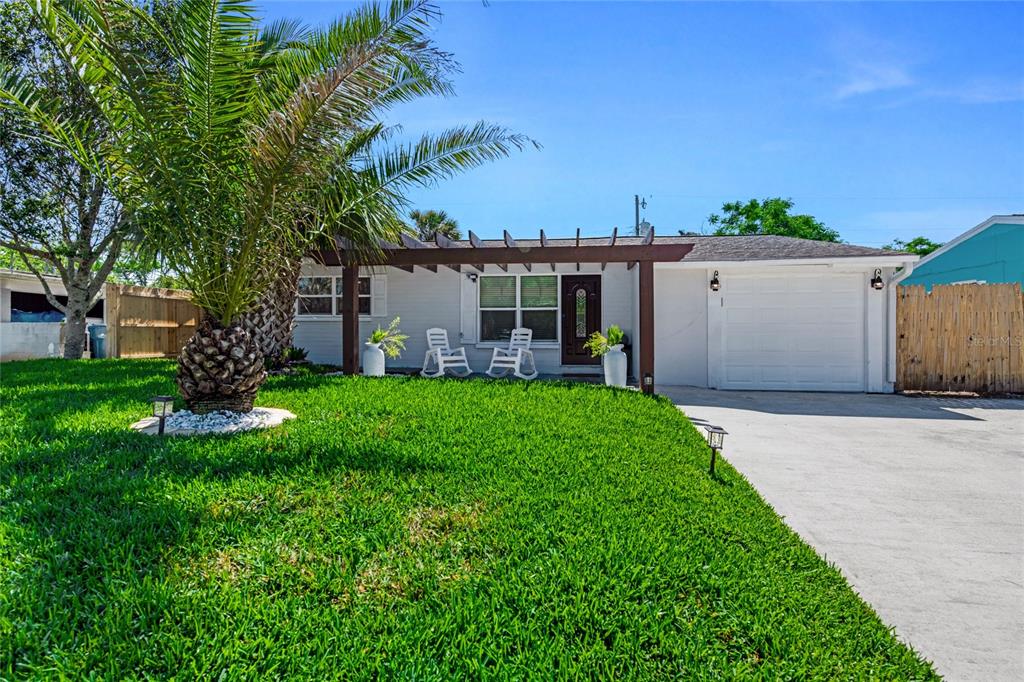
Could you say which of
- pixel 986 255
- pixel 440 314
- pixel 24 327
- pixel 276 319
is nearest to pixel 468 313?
pixel 440 314

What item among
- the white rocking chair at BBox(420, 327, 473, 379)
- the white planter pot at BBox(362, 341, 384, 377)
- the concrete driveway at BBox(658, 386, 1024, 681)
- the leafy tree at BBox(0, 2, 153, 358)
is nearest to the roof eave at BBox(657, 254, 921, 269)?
the concrete driveway at BBox(658, 386, 1024, 681)

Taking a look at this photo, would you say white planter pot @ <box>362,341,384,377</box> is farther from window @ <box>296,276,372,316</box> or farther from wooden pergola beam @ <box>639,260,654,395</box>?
wooden pergola beam @ <box>639,260,654,395</box>

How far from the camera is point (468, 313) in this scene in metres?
11.4

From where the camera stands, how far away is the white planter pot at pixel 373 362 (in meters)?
8.59

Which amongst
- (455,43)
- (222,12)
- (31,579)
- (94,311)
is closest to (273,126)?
(222,12)

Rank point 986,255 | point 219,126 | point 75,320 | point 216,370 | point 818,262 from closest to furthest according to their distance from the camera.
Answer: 1. point 219,126
2. point 216,370
3. point 818,262
4. point 75,320
5. point 986,255

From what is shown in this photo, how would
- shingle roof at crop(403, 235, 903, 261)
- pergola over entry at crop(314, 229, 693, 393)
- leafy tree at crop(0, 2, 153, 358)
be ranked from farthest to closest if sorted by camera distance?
leafy tree at crop(0, 2, 153, 358)
shingle roof at crop(403, 235, 903, 261)
pergola over entry at crop(314, 229, 693, 393)

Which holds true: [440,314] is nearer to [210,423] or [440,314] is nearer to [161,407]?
[210,423]

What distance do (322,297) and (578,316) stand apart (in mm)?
6177

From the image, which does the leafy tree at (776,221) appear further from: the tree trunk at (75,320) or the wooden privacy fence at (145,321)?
the tree trunk at (75,320)

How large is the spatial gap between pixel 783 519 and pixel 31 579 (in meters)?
4.07

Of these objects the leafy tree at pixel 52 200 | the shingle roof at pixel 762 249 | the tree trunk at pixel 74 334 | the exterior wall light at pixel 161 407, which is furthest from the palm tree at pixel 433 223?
the exterior wall light at pixel 161 407

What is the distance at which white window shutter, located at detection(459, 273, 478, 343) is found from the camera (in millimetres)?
11391

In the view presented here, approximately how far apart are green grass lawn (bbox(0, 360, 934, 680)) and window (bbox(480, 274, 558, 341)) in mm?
7285
